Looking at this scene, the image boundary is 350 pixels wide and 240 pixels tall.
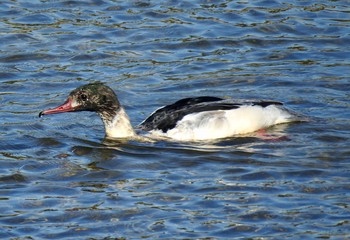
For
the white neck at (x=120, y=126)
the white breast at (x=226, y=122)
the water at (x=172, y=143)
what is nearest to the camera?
the water at (x=172, y=143)

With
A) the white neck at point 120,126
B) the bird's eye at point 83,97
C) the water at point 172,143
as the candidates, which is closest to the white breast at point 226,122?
the water at point 172,143

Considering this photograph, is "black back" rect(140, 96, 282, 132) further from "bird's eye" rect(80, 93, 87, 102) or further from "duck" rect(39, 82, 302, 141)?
"bird's eye" rect(80, 93, 87, 102)

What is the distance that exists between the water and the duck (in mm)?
231

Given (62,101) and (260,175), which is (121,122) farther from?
(260,175)

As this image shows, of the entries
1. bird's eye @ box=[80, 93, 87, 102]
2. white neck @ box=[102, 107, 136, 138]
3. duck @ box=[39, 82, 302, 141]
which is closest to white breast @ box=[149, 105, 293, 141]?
duck @ box=[39, 82, 302, 141]

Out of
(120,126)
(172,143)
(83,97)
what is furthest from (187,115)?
(83,97)

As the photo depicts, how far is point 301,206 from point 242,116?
12.0 ft

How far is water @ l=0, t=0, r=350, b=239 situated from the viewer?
10977mm

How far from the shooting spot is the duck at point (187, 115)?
1438 cm

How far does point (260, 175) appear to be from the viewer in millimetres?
12352

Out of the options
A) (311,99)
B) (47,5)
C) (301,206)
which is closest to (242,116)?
(311,99)

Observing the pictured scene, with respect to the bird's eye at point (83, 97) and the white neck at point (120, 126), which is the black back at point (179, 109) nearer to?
the white neck at point (120, 126)

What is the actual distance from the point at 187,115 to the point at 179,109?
14cm

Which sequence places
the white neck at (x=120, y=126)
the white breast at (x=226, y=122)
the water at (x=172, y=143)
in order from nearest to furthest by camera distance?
the water at (x=172, y=143) < the white breast at (x=226, y=122) < the white neck at (x=120, y=126)
